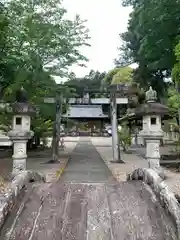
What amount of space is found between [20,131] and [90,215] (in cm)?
545

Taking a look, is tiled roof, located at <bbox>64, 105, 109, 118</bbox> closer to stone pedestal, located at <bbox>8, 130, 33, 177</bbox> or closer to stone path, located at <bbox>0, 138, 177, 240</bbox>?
stone pedestal, located at <bbox>8, 130, 33, 177</bbox>

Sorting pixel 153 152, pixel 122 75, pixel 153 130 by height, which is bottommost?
pixel 153 152

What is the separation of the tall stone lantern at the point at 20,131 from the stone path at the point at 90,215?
4.26m

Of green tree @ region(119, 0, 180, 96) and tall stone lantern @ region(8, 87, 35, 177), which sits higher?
green tree @ region(119, 0, 180, 96)

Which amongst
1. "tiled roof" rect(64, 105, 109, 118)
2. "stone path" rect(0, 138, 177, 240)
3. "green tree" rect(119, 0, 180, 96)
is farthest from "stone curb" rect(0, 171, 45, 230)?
"tiled roof" rect(64, 105, 109, 118)

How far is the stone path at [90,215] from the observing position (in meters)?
3.19

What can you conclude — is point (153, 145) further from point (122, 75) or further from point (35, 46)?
point (122, 75)

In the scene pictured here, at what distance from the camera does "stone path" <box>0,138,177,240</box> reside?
10.5 feet

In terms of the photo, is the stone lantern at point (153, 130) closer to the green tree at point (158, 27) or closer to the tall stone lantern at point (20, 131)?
the tall stone lantern at point (20, 131)

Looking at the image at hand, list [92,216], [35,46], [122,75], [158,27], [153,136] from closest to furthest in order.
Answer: [92,216]
[153,136]
[35,46]
[158,27]
[122,75]

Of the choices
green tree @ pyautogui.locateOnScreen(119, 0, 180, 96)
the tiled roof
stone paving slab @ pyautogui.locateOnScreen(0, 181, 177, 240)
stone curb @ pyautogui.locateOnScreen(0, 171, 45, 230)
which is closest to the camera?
stone paving slab @ pyautogui.locateOnScreen(0, 181, 177, 240)

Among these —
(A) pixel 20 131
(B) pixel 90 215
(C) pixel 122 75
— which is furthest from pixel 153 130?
(C) pixel 122 75

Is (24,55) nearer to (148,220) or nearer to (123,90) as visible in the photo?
(123,90)

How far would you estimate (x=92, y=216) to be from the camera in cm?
355
